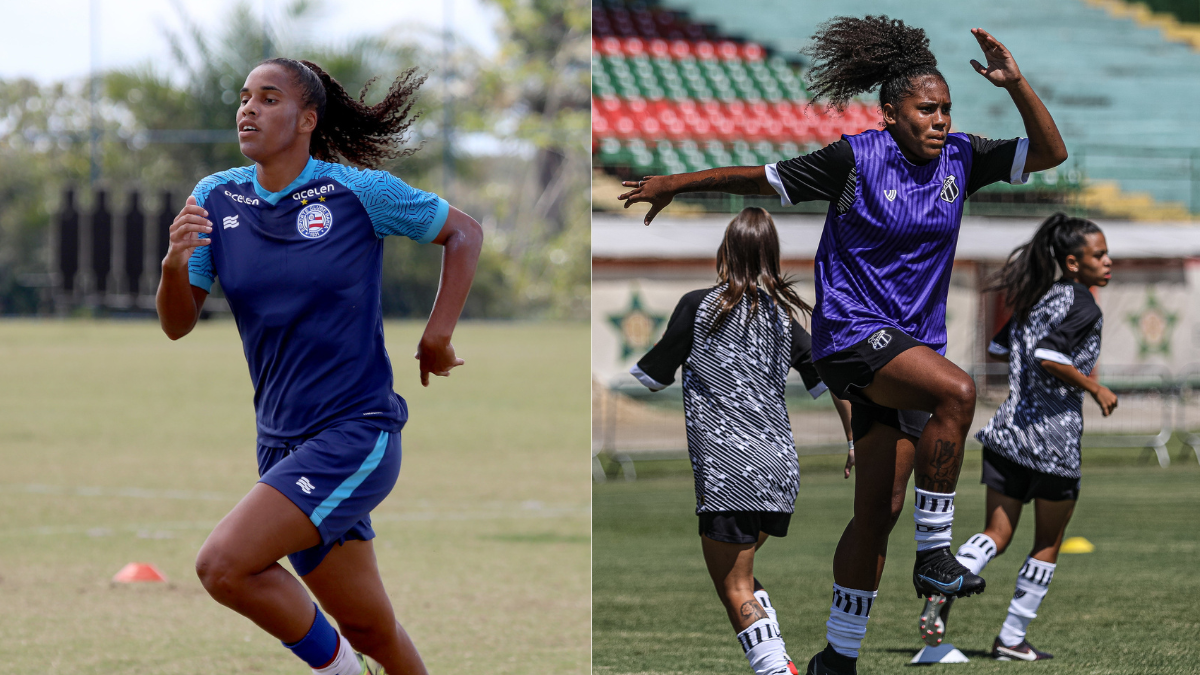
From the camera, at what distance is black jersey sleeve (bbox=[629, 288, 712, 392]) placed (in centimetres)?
507

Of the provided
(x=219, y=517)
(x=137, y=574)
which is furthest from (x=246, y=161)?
(x=137, y=574)

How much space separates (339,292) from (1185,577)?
5.91m

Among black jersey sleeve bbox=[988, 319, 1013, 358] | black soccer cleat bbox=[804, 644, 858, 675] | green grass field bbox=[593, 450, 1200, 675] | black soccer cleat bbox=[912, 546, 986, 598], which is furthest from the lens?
black jersey sleeve bbox=[988, 319, 1013, 358]

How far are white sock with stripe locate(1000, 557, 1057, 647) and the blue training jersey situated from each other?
3.02 metres

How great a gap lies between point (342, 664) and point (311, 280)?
3.69 feet

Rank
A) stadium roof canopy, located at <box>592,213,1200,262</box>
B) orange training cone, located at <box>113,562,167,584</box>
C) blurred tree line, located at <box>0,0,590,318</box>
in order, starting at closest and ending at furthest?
orange training cone, located at <box>113,562,167,584</box> < stadium roof canopy, located at <box>592,213,1200,262</box> < blurred tree line, located at <box>0,0,590,318</box>

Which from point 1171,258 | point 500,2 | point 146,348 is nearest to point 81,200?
point 146,348

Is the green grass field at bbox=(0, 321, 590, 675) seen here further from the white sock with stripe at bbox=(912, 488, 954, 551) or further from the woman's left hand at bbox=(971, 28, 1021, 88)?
the woman's left hand at bbox=(971, 28, 1021, 88)

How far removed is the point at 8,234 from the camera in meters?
41.5

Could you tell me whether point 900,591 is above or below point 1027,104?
below

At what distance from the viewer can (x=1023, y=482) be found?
6234mm

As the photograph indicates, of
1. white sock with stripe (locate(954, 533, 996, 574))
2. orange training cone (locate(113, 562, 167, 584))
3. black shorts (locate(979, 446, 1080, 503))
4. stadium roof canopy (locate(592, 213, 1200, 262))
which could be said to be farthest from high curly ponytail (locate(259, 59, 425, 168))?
stadium roof canopy (locate(592, 213, 1200, 262))

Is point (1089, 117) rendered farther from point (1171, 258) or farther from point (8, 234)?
point (8, 234)

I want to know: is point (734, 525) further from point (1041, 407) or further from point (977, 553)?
point (1041, 407)
